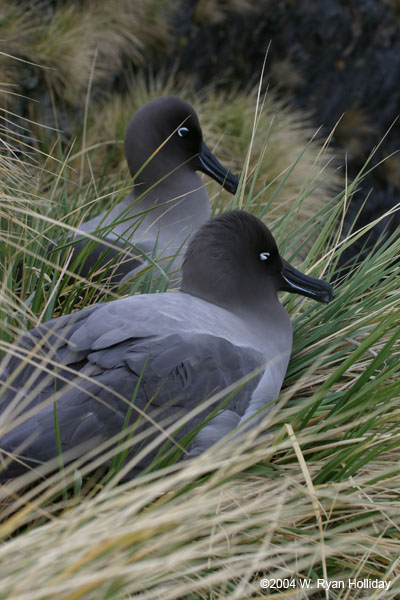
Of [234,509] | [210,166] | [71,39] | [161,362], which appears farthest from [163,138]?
[71,39]

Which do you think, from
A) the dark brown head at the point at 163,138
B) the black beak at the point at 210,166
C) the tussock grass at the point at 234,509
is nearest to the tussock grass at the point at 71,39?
the dark brown head at the point at 163,138

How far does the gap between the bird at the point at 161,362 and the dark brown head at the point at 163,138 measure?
1268mm

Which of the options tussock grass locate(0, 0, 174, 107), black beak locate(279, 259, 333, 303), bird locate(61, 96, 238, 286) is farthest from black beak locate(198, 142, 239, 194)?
tussock grass locate(0, 0, 174, 107)

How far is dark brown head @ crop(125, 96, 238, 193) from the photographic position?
11.4 ft

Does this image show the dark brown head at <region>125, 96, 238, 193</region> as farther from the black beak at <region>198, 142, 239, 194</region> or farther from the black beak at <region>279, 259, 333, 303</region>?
the black beak at <region>279, 259, 333, 303</region>

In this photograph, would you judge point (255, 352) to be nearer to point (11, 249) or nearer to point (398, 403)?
point (398, 403)

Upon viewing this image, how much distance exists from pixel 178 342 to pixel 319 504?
A: 21.8 inches

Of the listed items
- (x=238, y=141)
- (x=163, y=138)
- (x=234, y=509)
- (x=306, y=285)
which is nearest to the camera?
(x=234, y=509)

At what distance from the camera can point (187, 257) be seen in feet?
7.42

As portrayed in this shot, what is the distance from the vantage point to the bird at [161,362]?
1.64 metres

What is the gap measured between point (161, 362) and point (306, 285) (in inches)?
30.8

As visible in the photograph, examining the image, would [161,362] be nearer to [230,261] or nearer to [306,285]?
[230,261]

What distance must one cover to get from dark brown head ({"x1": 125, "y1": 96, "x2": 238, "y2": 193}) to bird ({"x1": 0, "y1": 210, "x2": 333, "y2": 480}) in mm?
1268

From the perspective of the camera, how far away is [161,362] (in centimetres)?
180
